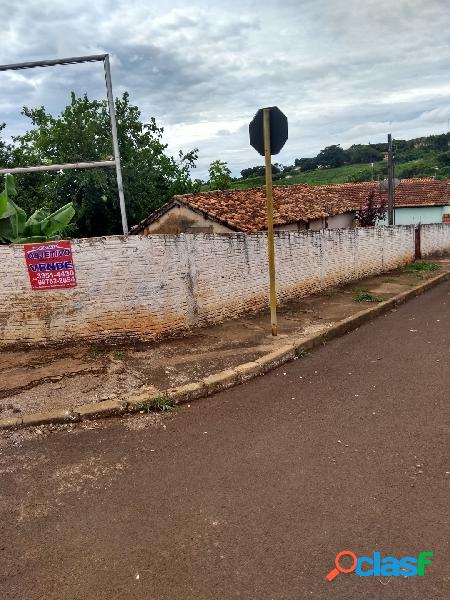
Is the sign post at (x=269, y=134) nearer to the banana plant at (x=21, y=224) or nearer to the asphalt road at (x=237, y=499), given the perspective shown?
the asphalt road at (x=237, y=499)

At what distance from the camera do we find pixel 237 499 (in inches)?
119

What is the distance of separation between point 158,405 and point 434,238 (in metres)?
19.4

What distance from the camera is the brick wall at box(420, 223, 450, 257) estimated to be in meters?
19.3

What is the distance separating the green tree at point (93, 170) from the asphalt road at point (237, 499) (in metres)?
12.3

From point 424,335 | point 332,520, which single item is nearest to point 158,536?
point 332,520

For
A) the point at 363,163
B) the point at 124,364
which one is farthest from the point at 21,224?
the point at 363,163

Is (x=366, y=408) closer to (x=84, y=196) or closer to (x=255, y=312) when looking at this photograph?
(x=255, y=312)

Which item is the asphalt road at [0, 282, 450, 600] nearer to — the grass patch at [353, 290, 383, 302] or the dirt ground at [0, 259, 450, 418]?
the dirt ground at [0, 259, 450, 418]

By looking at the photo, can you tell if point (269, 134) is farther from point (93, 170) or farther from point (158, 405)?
point (93, 170)

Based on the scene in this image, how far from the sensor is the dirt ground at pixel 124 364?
4719 millimetres

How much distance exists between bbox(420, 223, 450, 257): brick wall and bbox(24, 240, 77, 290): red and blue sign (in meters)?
16.6

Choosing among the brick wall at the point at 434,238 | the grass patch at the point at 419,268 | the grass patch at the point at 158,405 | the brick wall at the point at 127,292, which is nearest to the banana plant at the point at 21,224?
the brick wall at the point at 127,292

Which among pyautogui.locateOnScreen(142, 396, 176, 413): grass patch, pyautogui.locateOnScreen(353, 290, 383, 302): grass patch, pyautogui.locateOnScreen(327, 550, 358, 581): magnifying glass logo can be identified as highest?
pyautogui.locateOnScreen(142, 396, 176, 413): grass patch

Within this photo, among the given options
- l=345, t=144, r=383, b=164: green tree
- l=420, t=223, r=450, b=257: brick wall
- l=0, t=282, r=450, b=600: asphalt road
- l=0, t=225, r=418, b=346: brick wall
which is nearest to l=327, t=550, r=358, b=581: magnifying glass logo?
l=0, t=282, r=450, b=600: asphalt road
